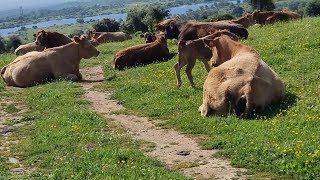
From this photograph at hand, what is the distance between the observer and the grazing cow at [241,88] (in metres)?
12.8

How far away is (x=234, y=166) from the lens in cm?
982

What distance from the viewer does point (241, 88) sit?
1283 centimetres

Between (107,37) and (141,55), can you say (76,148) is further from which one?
(107,37)

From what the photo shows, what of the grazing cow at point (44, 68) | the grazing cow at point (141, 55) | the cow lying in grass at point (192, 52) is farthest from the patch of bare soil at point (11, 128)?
the grazing cow at point (141, 55)

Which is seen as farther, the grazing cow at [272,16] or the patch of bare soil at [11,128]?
the grazing cow at [272,16]

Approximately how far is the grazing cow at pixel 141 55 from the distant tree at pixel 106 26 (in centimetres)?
4868

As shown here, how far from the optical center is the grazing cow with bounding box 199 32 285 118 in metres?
12.8

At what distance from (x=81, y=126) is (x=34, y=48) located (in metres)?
20.5

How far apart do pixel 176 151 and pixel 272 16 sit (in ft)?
88.7

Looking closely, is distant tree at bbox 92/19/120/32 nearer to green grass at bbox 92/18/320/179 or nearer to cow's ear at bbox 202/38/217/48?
green grass at bbox 92/18/320/179

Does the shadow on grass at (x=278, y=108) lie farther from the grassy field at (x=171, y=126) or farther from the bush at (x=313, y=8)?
the bush at (x=313, y=8)

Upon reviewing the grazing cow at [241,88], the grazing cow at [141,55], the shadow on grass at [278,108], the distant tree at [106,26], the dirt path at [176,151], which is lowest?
the distant tree at [106,26]

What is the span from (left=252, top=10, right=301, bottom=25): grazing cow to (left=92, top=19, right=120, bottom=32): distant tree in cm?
3969

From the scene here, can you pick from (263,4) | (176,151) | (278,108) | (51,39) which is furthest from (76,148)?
(263,4)
